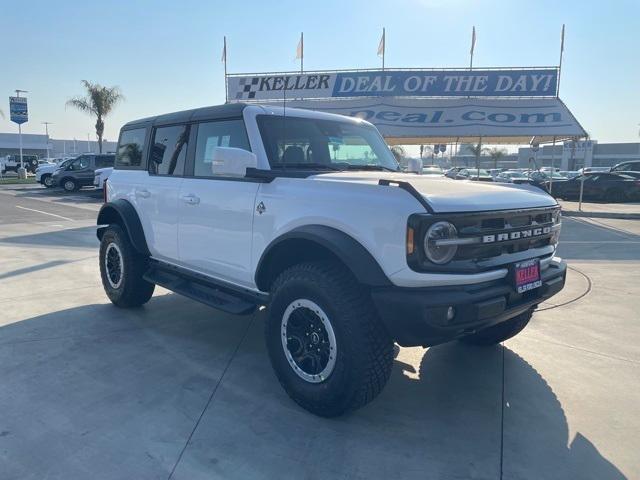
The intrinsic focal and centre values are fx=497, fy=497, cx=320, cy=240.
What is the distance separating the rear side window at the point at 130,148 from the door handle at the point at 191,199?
3.86 feet

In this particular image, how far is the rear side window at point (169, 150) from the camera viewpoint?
4.55 metres

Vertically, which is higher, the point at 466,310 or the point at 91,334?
the point at 466,310

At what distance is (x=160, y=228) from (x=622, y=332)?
4511mm

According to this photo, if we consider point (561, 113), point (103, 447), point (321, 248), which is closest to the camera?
point (103, 447)

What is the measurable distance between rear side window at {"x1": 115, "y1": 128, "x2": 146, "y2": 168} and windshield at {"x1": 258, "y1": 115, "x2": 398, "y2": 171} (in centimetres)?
193

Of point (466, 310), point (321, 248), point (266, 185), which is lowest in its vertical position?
point (466, 310)

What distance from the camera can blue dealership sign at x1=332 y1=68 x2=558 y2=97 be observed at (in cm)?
1752

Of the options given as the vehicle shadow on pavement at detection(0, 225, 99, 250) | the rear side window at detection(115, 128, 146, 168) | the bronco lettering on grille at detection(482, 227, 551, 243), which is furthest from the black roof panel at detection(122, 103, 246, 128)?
the vehicle shadow on pavement at detection(0, 225, 99, 250)

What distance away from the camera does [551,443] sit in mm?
2891

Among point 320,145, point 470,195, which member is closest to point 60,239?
point 320,145

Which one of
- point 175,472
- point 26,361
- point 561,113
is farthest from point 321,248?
point 561,113

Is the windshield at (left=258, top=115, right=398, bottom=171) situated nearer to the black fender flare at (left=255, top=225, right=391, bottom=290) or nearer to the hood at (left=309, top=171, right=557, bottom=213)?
the hood at (left=309, top=171, right=557, bottom=213)

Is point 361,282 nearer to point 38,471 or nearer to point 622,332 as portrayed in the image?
point 38,471

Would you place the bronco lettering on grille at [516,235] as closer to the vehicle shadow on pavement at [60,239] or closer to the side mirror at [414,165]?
the side mirror at [414,165]
